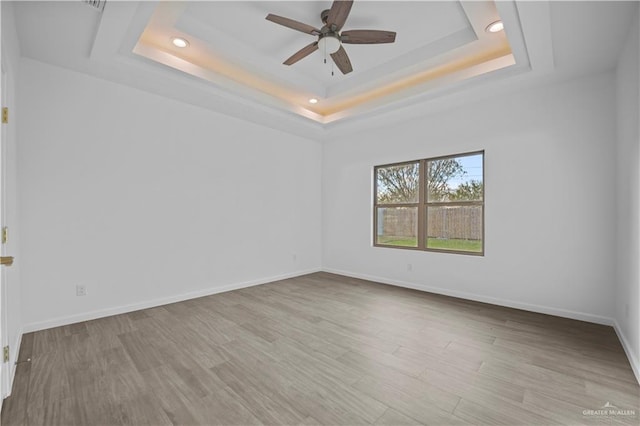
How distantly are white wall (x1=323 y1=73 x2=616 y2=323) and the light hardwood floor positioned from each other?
1.34 ft

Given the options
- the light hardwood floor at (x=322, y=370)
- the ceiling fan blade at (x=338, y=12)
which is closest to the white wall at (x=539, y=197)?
the light hardwood floor at (x=322, y=370)

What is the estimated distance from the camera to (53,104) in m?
3.04

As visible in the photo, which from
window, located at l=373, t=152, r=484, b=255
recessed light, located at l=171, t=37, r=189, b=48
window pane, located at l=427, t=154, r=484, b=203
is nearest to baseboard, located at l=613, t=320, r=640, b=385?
window, located at l=373, t=152, r=484, b=255

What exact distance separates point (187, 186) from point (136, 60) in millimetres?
1596

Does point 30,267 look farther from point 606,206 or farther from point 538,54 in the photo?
point 606,206

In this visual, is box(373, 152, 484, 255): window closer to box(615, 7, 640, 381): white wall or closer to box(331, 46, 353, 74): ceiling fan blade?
box(615, 7, 640, 381): white wall

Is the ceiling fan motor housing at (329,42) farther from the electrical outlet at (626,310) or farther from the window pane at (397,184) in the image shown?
the electrical outlet at (626,310)

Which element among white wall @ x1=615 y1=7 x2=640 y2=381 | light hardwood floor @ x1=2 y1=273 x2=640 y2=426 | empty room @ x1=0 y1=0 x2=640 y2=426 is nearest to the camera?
light hardwood floor @ x1=2 y1=273 x2=640 y2=426

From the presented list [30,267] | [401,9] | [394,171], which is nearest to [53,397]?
[30,267]

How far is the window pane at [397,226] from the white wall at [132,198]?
6.07 feet

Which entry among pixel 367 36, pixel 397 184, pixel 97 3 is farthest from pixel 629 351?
pixel 97 3

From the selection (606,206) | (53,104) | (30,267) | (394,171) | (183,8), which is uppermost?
(183,8)

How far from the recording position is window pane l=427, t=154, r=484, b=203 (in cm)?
412

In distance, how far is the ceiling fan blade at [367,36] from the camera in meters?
2.72
